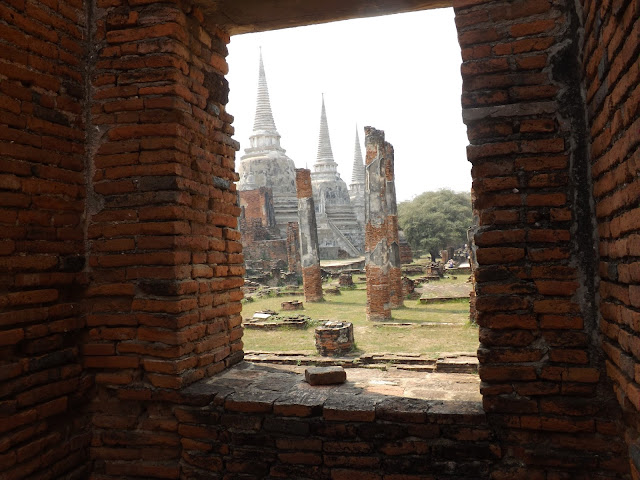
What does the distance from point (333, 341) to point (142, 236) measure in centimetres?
558

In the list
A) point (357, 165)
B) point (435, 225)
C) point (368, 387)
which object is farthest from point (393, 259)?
point (357, 165)

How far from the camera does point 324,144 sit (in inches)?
1773

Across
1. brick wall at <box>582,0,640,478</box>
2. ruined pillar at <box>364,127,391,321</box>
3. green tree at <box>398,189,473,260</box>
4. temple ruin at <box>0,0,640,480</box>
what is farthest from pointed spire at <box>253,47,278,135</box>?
brick wall at <box>582,0,640,478</box>

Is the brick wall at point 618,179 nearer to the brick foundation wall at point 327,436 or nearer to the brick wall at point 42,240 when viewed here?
the brick foundation wall at point 327,436

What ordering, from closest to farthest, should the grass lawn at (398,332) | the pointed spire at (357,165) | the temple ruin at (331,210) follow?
the grass lawn at (398,332) < the temple ruin at (331,210) < the pointed spire at (357,165)

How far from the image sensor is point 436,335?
899 cm

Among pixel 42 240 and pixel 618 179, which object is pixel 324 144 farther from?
pixel 618 179

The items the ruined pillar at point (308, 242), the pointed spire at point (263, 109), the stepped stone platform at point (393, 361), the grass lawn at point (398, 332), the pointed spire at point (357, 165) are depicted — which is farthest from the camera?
the pointed spire at point (357, 165)

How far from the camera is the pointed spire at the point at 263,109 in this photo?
42.8m

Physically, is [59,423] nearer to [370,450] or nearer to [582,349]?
[370,450]

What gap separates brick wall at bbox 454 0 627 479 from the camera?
7.00ft

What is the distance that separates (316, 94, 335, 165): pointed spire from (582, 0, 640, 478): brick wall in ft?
140

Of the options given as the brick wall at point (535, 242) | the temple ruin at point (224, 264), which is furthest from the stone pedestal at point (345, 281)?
the brick wall at point (535, 242)

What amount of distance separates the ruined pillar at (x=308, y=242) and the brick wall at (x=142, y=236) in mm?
12707
